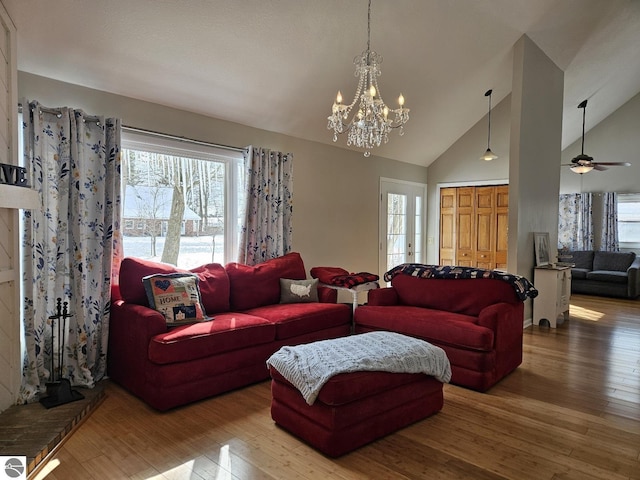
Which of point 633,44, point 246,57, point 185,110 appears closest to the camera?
point 246,57

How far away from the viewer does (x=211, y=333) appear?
3.05m

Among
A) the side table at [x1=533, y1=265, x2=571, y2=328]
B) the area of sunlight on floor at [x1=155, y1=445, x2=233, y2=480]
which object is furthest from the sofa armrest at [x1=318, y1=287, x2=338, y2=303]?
the side table at [x1=533, y1=265, x2=571, y2=328]

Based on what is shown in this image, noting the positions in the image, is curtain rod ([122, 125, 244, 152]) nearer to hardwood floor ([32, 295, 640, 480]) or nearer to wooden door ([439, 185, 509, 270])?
hardwood floor ([32, 295, 640, 480])

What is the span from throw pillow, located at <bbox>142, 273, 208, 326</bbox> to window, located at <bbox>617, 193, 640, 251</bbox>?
8.35 m

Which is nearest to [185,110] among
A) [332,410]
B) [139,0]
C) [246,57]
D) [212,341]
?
[246,57]

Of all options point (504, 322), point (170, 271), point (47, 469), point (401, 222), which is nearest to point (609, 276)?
point (401, 222)

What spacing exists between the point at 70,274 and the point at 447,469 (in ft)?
9.74

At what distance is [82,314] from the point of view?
126 inches

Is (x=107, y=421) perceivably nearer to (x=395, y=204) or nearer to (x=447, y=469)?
(x=447, y=469)

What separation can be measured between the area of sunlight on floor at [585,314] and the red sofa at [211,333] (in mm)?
3776

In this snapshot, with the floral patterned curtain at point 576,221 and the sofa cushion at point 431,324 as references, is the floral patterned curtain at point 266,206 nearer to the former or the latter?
the sofa cushion at point 431,324

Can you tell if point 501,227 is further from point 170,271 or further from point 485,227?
point 170,271

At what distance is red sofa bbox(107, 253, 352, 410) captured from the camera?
2.86m

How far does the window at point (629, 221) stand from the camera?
25.8 ft
